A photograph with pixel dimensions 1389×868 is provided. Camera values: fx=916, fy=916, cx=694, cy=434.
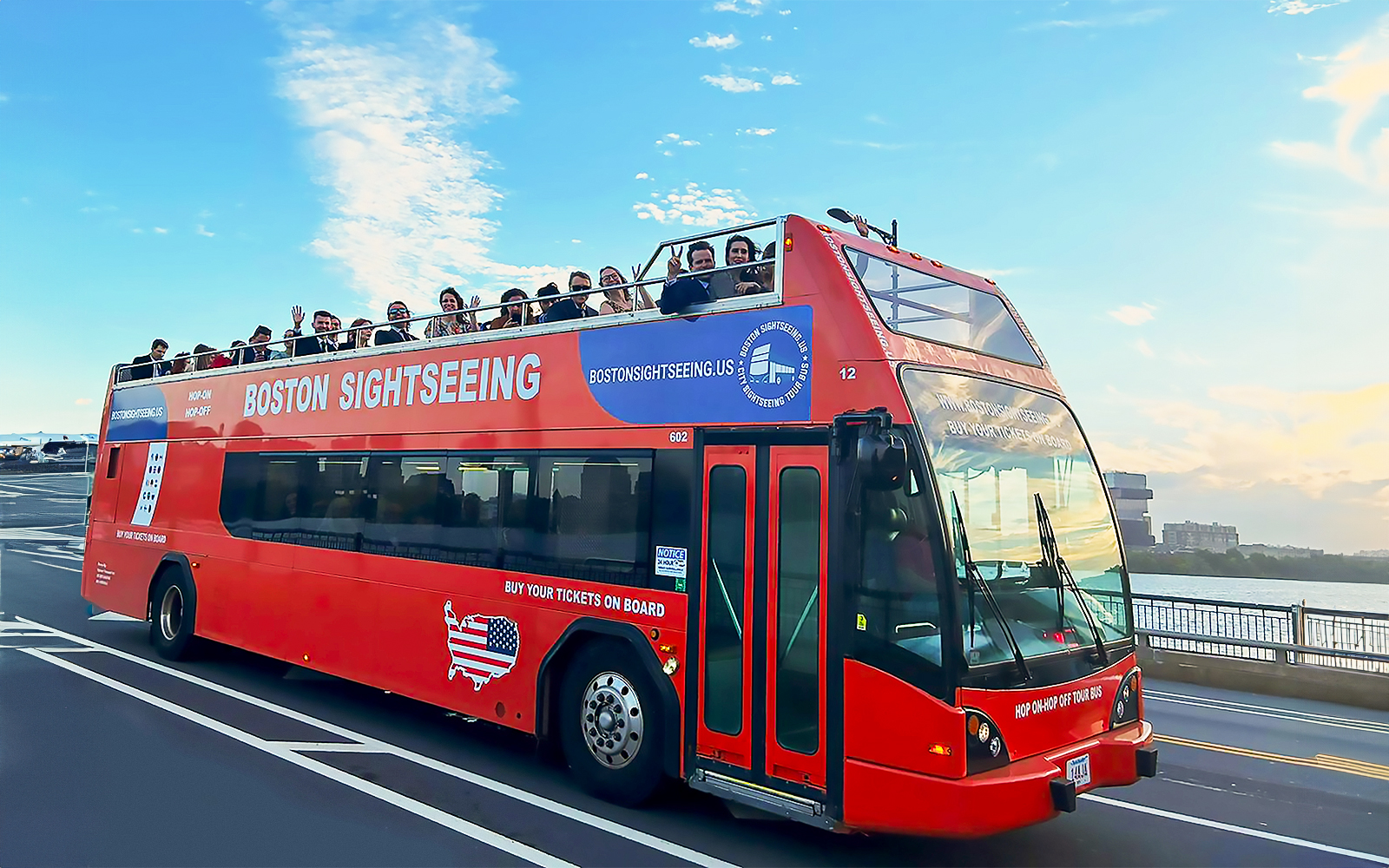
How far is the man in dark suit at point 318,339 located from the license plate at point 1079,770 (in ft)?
26.9

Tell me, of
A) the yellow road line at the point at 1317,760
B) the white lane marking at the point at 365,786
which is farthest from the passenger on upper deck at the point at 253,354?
the yellow road line at the point at 1317,760

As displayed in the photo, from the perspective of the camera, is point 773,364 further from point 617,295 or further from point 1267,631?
point 1267,631

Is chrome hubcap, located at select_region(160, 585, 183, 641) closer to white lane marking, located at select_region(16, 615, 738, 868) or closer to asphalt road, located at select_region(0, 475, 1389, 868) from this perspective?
white lane marking, located at select_region(16, 615, 738, 868)

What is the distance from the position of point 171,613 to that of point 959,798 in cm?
1055

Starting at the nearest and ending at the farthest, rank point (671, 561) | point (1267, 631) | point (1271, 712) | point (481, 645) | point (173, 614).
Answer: point (671, 561), point (481, 645), point (1271, 712), point (173, 614), point (1267, 631)

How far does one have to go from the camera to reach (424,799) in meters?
6.36

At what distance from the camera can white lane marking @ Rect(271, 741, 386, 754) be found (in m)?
7.53

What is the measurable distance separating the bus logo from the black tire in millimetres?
8510

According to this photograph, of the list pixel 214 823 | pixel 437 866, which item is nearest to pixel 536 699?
pixel 437 866

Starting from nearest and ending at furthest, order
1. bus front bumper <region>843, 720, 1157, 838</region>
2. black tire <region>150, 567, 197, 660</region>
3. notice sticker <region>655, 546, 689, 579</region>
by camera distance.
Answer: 1. bus front bumper <region>843, 720, 1157, 838</region>
2. notice sticker <region>655, 546, 689, 579</region>
3. black tire <region>150, 567, 197, 660</region>

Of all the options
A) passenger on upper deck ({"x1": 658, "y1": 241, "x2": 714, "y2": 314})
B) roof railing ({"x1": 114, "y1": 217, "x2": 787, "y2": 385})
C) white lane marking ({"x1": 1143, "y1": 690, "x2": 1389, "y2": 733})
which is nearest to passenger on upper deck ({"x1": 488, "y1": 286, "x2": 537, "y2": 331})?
roof railing ({"x1": 114, "y1": 217, "x2": 787, "y2": 385})

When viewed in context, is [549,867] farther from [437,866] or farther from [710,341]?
[710,341]

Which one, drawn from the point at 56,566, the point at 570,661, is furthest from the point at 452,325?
the point at 56,566

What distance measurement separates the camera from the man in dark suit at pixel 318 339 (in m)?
10.1
